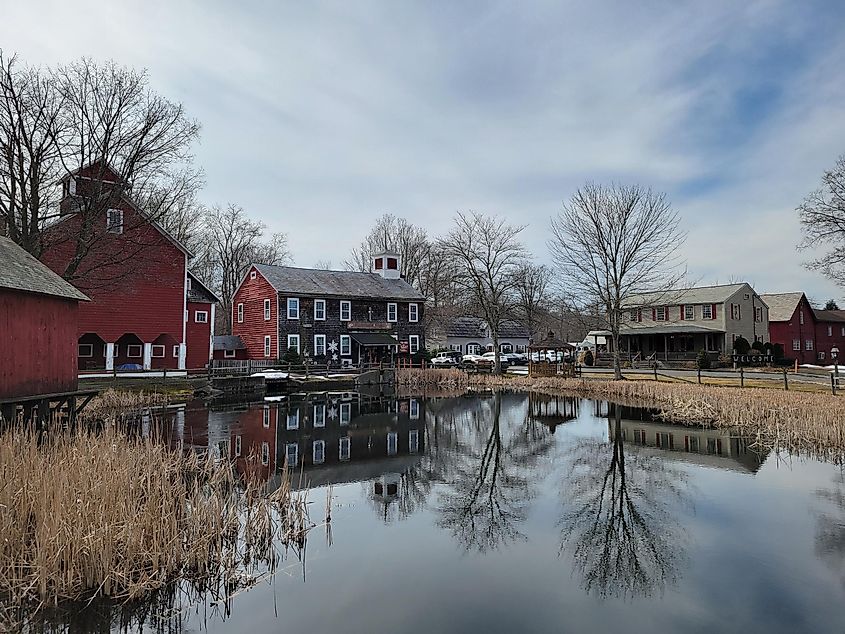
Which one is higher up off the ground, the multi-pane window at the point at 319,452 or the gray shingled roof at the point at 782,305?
the gray shingled roof at the point at 782,305

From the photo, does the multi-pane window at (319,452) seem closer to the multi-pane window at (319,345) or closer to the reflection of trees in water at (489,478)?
the reflection of trees in water at (489,478)

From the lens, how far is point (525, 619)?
643 centimetres

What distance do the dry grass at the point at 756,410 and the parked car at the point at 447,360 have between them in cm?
1707

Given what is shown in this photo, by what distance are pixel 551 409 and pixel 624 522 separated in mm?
16536

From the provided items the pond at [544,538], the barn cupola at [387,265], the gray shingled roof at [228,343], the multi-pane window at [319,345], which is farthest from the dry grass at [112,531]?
the barn cupola at [387,265]

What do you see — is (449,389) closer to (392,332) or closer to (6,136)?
(392,332)

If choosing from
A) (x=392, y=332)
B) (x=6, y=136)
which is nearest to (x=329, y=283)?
(x=392, y=332)

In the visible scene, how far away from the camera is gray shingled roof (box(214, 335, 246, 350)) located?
138ft

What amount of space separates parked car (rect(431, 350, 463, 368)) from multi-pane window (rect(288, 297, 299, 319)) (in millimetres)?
10656

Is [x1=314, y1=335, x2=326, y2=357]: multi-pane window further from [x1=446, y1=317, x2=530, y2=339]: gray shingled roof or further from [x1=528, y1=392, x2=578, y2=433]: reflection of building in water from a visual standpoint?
[x1=446, y1=317, x2=530, y2=339]: gray shingled roof

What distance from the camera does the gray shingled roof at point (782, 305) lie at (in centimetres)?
4909

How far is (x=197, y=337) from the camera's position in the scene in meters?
33.5

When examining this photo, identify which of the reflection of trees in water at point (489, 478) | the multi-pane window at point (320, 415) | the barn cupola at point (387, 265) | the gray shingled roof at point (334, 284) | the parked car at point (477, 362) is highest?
the barn cupola at point (387, 265)

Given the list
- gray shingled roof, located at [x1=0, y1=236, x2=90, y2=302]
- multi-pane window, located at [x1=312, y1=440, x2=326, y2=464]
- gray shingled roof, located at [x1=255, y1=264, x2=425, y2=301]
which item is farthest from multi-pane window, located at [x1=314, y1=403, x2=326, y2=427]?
gray shingled roof, located at [x1=255, y1=264, x2=425, y2=301]
